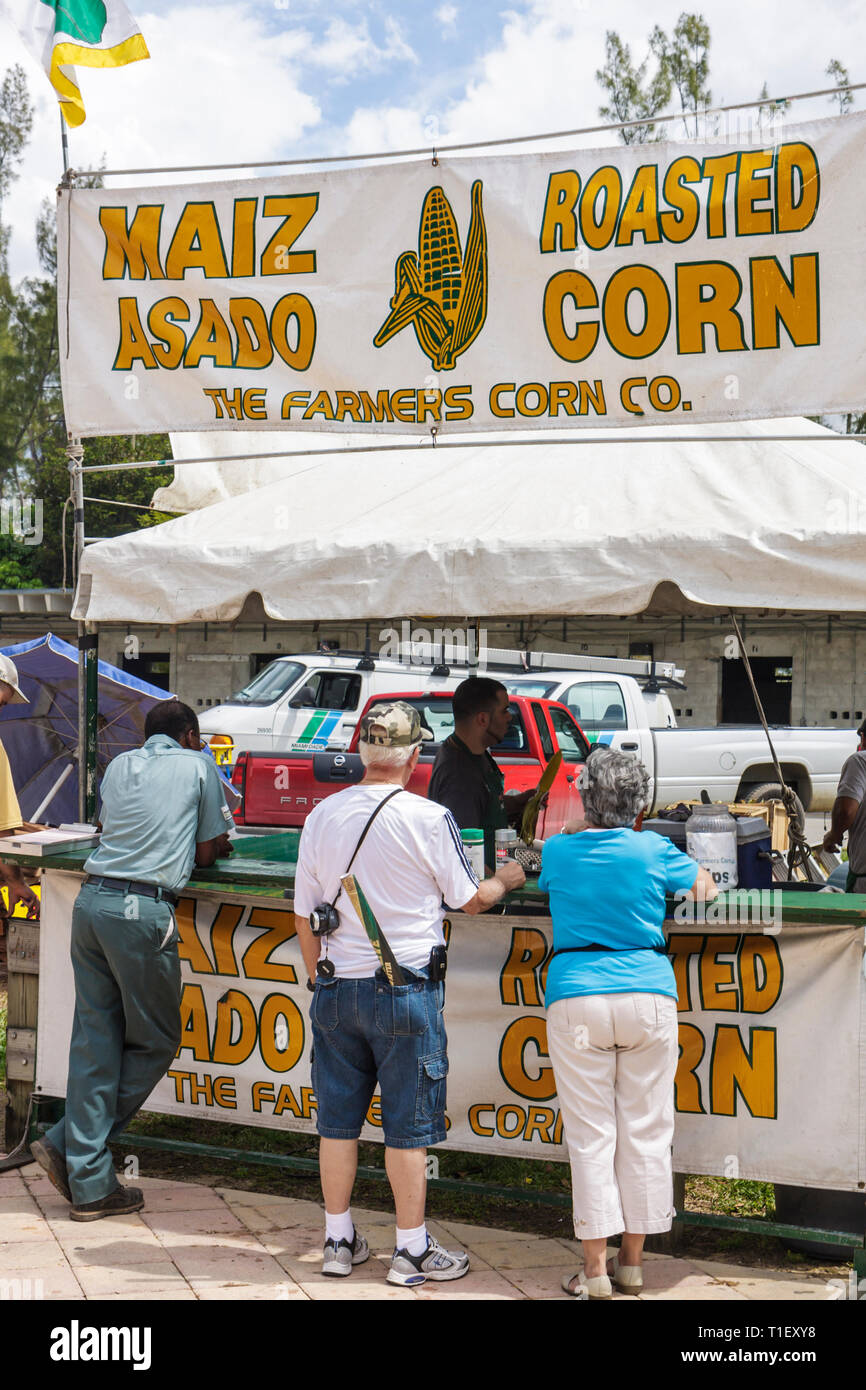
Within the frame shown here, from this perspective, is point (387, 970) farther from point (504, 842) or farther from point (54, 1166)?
point (54, 1166)

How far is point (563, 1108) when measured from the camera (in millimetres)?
4020

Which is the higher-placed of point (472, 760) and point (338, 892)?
point (472, 760)

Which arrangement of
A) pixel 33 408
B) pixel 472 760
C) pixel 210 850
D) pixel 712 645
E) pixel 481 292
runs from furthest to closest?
1. pixel 33 408
2. pixel 712 645
3. pixel 472 760
4. pixel 481 292
5. pixel 210 850

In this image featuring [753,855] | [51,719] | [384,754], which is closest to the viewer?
[384,754]

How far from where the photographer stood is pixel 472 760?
5.62m

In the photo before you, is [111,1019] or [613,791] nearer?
[613,791]

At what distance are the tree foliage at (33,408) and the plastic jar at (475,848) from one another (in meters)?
35.3

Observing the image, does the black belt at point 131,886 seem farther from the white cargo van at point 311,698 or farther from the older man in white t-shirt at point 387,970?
→ the white cargo van at point 311,698

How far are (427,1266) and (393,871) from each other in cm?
131

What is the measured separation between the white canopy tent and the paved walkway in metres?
2.28

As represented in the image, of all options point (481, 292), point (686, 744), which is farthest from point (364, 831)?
point (686, 744)

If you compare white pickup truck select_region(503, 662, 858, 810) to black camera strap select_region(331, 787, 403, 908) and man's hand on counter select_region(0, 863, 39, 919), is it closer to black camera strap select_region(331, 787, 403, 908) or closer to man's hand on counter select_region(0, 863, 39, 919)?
man's hand on counter select_region(0, 863, 39, 919)

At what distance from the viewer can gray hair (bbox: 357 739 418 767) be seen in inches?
162

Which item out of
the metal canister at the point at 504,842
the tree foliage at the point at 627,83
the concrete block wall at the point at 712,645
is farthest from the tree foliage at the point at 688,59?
the metal canister at the point at 504,842
